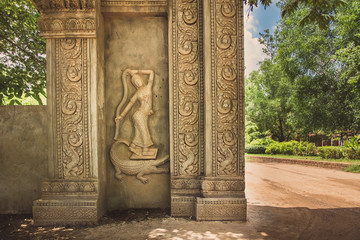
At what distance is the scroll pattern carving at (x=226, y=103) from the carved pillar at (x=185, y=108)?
239 millimetres

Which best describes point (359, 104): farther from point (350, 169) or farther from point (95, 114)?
point (95, 114)

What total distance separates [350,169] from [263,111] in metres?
12.1

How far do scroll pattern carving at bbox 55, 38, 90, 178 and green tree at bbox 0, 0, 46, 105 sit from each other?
3.18 m

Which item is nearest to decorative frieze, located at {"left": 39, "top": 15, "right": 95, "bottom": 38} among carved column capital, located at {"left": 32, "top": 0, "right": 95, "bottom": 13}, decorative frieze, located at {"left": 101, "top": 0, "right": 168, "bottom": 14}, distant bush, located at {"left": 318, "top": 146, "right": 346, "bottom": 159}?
carved column capital, located at {"left": 32, "top": 0, "right": 95, "bottom": 13}

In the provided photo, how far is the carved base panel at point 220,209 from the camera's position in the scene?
3.96 meters

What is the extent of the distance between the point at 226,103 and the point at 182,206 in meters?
1.83

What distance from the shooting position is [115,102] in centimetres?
456

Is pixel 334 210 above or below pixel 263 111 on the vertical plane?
below

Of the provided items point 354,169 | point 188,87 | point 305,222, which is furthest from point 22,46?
point 354,169

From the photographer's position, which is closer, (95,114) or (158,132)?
(95,114)

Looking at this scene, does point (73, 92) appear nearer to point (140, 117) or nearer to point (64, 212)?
point (140, 117)

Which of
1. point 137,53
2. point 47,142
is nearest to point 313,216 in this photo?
point 137,53

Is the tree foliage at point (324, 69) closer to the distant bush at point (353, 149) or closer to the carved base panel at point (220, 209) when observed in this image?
the distant bush at point (353, 149)

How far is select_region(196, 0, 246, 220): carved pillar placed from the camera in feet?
13.6
